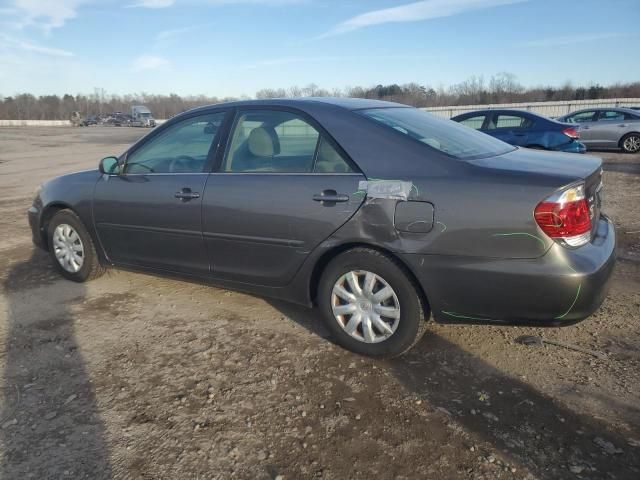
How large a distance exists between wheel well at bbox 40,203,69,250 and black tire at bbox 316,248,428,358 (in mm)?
2859

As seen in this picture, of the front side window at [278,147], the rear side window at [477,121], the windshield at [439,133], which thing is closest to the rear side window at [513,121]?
the rear side window at [477,121]

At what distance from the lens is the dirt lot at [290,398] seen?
7.55ft

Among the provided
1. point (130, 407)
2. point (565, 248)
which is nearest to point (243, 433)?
point (130, 407)

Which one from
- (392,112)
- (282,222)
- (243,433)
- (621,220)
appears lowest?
(243,433)

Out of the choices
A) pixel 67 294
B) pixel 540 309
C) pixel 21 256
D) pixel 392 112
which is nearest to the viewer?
pixel 540 309

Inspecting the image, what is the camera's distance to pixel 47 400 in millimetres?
2836

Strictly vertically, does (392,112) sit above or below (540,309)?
above

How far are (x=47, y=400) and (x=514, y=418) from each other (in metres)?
2.56

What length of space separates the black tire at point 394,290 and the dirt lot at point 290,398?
0.34 ft

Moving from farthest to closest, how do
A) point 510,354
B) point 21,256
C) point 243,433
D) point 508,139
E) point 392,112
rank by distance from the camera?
point 508,139 < point 21,256 < point 392,112 < point 510,354 < point 243,433

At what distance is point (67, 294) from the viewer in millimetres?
4504

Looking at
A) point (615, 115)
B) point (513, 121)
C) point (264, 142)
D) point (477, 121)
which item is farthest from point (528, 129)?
point (264, 142)

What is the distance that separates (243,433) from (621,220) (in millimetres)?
A: 6047

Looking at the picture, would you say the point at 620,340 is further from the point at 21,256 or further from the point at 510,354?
the point at 21,256
